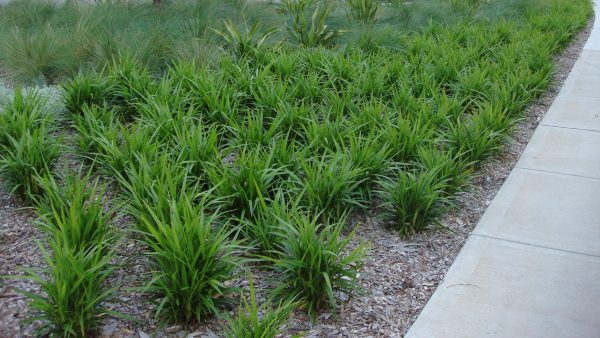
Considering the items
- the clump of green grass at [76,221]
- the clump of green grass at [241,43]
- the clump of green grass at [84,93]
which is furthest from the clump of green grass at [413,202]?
the clump of green grass at [241,43]

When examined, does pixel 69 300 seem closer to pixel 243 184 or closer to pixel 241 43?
pixel 243 184

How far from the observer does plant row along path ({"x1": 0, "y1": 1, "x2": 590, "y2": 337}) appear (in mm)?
3500

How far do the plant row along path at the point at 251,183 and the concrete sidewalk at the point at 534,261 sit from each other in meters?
0.22

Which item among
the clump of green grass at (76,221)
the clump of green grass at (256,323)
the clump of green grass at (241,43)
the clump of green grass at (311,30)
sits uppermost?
the clump of green grass at (76,221)

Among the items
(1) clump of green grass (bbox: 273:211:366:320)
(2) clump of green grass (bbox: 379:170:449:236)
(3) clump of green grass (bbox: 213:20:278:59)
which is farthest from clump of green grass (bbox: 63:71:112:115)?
(1) clump of green grass (bbox: 273:211:366:320)

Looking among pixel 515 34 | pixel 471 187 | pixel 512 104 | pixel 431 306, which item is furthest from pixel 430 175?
pixel 515 34

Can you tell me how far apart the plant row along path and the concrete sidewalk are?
0.22 m

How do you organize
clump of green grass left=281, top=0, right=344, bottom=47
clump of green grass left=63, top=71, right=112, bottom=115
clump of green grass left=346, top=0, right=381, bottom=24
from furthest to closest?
clump of green grass left=346, top=0, right=381, bottom=24, clump of green grass left=281, top=0, right=344, bottom=47, clump of green grass left=63, top=71, right=112, bottom=115

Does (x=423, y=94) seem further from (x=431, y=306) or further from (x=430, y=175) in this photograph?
(x=431, y=306)

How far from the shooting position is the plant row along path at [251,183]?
350 centimetres

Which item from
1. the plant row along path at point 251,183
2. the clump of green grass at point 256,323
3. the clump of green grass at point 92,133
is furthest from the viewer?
the clump of green grass at point 92,133

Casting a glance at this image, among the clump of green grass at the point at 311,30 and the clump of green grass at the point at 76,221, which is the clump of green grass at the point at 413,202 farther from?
the clump of green grass at the point at 311,30

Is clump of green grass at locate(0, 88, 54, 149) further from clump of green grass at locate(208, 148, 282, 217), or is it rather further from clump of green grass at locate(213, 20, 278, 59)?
clump of green grass at locate(213, 20, 278, 59)

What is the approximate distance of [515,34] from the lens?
9672 mm
